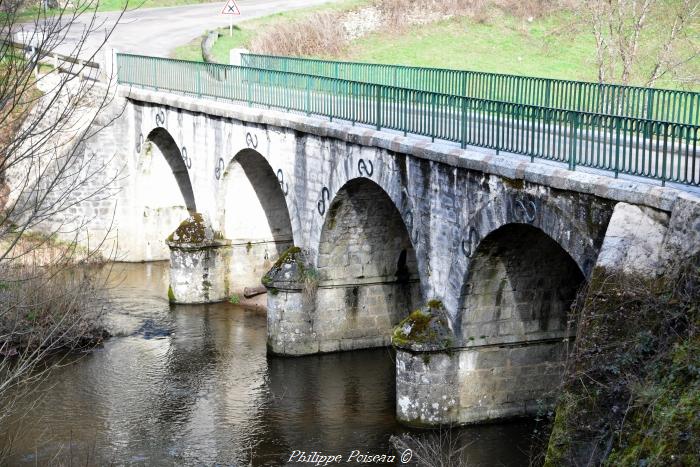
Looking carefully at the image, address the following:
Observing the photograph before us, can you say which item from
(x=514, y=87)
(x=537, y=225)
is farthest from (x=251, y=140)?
(x=537, y=225)

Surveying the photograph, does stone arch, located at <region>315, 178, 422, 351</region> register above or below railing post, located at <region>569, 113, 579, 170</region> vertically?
below

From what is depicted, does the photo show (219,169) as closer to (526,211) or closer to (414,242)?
(414,242)

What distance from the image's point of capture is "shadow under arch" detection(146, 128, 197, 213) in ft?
109

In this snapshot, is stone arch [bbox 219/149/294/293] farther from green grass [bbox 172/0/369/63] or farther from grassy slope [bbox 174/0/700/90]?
grassy slope [bbox 174/0/700/90]

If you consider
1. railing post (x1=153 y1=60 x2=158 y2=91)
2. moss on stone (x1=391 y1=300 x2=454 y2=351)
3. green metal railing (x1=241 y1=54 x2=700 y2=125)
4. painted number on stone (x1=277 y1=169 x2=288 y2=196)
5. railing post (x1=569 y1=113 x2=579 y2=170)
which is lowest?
moss on stone (x1=391 y1=300 x2=454 y2=351)

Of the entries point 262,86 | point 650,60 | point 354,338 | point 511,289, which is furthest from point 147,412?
point 650,60

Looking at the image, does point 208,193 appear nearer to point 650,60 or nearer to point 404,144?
point 404,144

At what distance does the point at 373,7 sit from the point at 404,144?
90.4 feet

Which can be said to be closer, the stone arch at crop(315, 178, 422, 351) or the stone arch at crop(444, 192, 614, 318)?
the stone arch at crop(444, 192, 614, 318)

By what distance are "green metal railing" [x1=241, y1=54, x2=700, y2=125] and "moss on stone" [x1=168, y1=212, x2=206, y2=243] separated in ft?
15.2

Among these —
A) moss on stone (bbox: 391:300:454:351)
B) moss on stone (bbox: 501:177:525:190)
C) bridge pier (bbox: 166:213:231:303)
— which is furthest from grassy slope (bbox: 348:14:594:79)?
moss on stone (bbox: 501:177:525:190)

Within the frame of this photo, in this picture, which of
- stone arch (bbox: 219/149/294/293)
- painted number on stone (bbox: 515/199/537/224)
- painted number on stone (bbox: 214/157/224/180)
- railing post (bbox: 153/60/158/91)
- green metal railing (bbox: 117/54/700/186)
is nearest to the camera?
green metal railing (bbox: 117/54/700/186)

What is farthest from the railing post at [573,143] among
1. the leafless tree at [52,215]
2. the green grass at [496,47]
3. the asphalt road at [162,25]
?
the asphalt road at [162,25]

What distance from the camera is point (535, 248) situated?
18.1m
